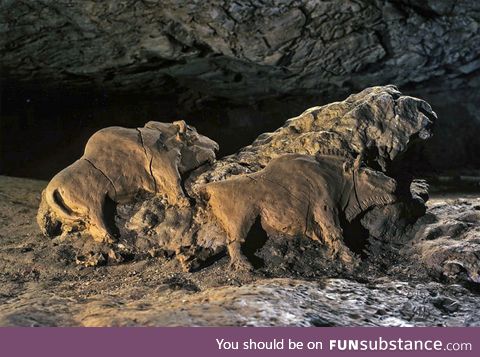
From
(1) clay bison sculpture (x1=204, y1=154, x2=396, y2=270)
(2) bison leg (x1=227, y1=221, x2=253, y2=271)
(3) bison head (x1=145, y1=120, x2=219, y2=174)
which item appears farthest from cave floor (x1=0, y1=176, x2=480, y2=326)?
(3) bison head (x1=145, y1=120, x2=219, y2=174)

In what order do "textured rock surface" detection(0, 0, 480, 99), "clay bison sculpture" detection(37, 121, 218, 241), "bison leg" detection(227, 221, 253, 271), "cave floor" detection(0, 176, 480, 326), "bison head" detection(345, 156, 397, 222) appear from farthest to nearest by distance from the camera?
"textured rock surface" detection(0, 0, 480, 99)
"clay bison sculpture" detection(37, 121, 218, 241)
"bison head" detection(345, 156, 397, 222)
"bison leg" detection(227, 221, 253, 271)
"cave floor" detection(0, 176, 480, 326)

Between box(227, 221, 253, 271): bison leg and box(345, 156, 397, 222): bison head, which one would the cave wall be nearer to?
box(345, 156, 397, 222): bison head

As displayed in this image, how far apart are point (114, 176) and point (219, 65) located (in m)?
2.47

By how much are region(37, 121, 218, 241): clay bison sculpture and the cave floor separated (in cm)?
23

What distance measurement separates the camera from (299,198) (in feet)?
6.81

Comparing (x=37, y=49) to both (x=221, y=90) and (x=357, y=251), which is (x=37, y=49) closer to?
(x=221, y=90)

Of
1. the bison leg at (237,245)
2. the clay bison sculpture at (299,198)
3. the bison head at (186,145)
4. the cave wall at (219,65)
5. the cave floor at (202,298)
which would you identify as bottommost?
the cave floor at (202,298)

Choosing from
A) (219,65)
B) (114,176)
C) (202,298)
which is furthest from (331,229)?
(219,65)

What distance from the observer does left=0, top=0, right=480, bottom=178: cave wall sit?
11.5 feet

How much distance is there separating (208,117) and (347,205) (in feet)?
11.7

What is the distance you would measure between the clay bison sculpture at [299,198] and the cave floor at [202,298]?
0.21 meters

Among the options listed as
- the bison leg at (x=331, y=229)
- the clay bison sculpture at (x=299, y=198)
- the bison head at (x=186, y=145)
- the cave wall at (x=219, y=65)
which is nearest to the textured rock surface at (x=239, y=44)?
the cave wall at (x=219, y=65)

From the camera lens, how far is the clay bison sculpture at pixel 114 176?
2240mm

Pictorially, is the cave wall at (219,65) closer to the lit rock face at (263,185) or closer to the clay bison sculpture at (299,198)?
the lit rock face at (263,185)
